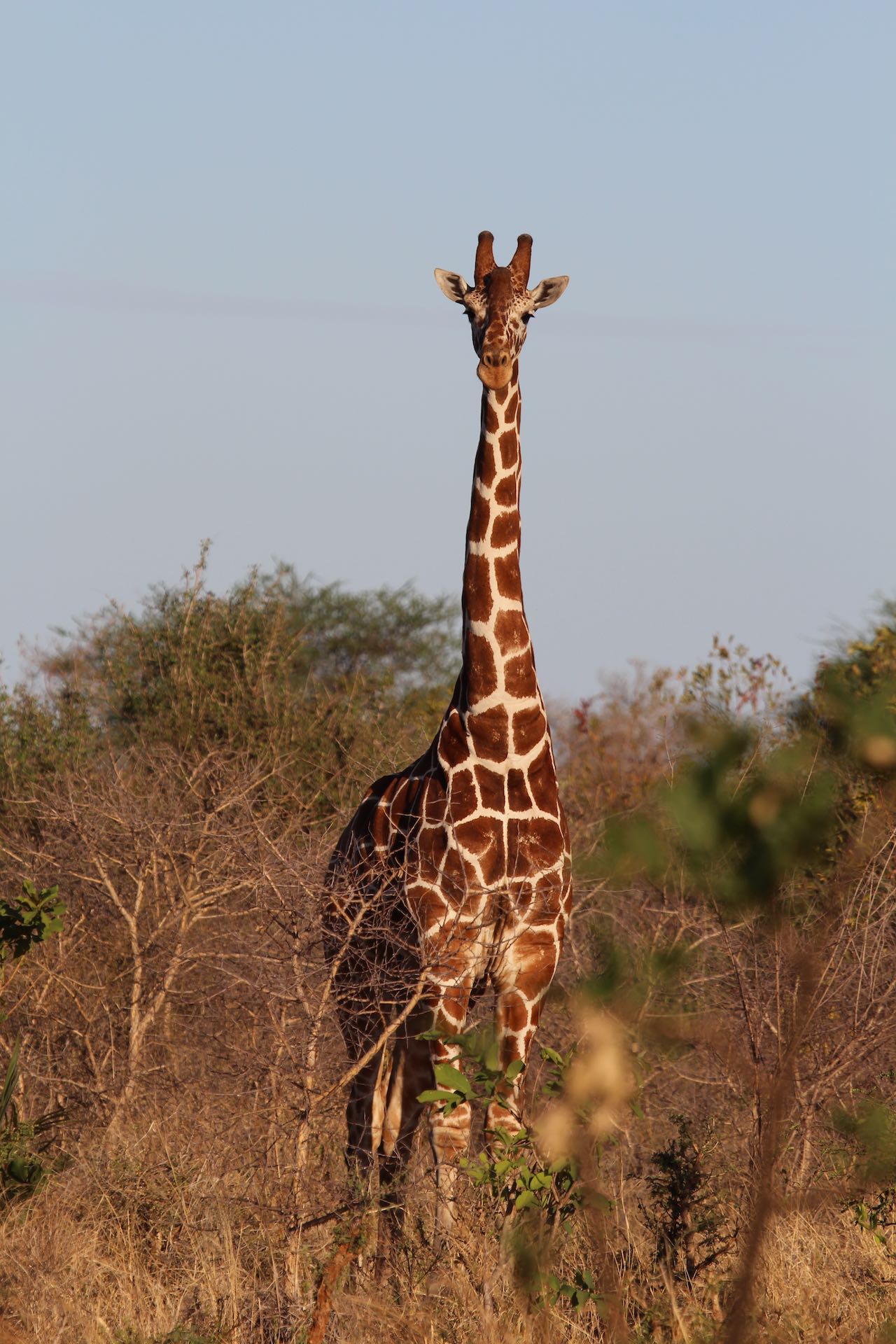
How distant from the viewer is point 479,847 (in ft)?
21.0

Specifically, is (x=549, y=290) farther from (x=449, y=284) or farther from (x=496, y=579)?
(x=496, y=579)

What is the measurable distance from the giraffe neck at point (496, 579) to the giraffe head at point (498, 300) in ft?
0.60

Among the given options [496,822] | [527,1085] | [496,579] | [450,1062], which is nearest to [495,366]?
[496,579]

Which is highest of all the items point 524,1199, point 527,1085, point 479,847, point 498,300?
point 498,300

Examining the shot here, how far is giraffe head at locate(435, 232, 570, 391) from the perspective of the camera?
652 centimetres

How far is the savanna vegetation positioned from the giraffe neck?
762 mm

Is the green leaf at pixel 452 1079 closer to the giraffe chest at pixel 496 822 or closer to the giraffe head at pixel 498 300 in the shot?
the giraffe chest at pixel 496 822

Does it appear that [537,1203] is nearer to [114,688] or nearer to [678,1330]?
[678,1330]

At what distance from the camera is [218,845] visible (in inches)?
300

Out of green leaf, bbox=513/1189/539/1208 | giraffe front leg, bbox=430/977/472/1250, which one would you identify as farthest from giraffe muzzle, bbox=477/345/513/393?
green leaf, bbox=513/1189/539/1208

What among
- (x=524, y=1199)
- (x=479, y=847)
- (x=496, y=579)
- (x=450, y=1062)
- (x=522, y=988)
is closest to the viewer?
(x=524, y=1199)

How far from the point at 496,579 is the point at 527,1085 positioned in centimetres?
307

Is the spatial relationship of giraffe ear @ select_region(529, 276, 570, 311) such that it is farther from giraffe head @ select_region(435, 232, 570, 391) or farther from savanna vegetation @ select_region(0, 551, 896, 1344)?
savanna vegetation @ select_region(0, 551, 896, 1344)

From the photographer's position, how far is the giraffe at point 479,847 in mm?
6027
